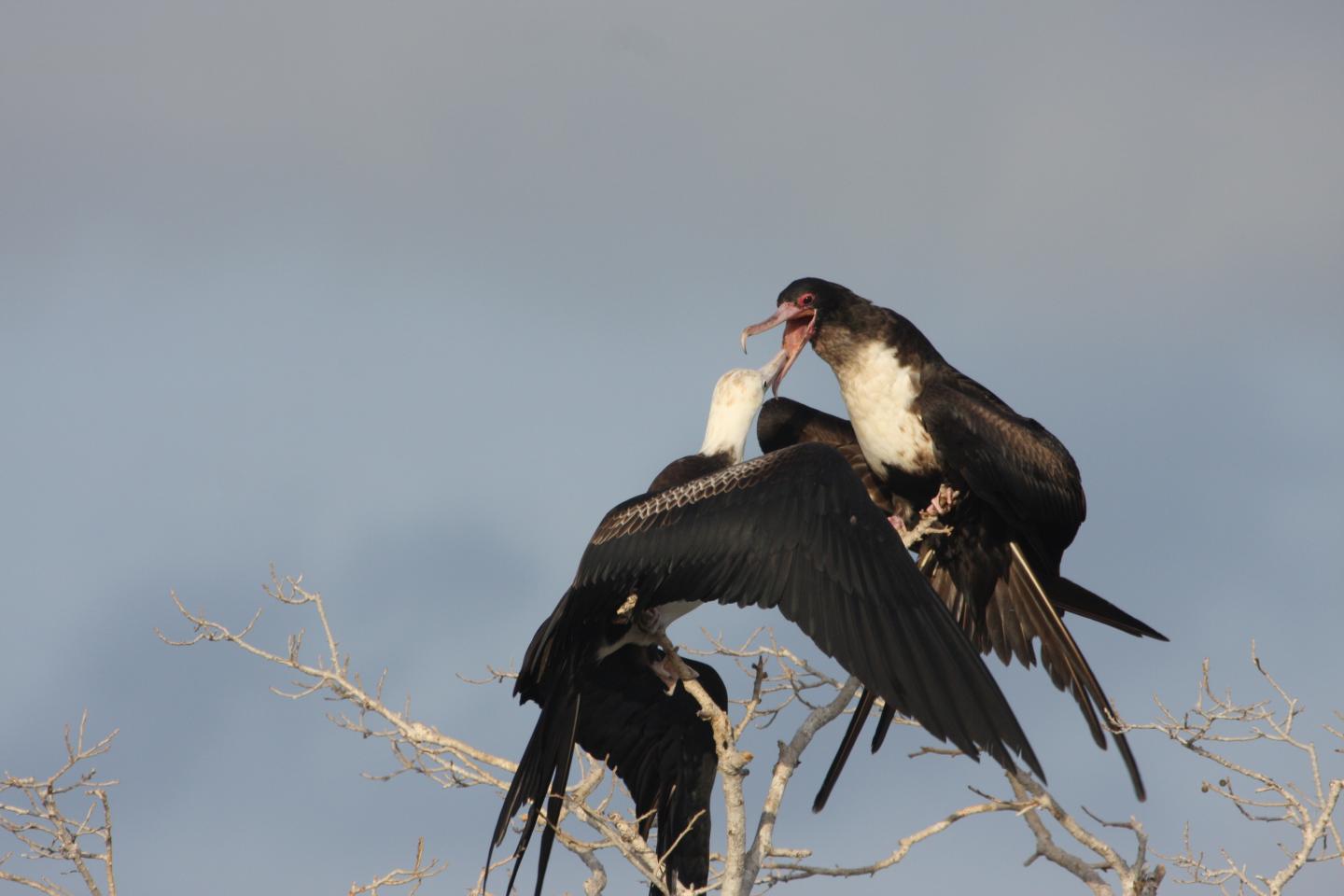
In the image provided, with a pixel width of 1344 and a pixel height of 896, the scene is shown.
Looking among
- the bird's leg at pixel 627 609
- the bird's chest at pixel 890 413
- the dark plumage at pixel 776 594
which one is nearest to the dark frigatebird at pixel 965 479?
the bird's chest at pixel 890 413

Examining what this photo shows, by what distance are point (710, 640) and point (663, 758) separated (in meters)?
0.59

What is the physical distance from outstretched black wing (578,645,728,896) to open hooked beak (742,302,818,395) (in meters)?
1.29

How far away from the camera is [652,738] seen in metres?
5.32

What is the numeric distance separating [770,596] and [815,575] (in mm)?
131

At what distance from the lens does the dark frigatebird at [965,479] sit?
18.1ft

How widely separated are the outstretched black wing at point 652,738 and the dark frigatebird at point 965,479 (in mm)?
474

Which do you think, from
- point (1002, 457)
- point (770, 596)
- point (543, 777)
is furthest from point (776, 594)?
point (1002, 457)

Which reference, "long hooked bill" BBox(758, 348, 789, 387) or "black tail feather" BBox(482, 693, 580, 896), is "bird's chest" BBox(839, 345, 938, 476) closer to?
"long hooked bill" BBox(758, 348, 789, 387)

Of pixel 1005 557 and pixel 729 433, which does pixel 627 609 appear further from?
pixel 1005 557

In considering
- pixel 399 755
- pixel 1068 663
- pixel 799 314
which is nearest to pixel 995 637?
pixel 1068 663

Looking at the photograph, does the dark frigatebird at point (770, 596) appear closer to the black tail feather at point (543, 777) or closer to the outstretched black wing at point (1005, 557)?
the black tail feather at point (543, 777)

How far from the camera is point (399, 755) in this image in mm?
5301

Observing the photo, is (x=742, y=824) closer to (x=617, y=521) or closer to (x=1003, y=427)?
(x=617, y=521)

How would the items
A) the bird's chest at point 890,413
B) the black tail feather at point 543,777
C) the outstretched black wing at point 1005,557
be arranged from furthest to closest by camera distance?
the bird's chest at point 890,413 → the outstretched black wing at point 1005,557 → the black tail feather at point 543,777
